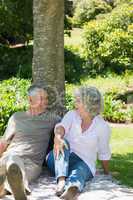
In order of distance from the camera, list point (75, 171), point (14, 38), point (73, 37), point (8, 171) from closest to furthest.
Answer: point (8, 171), point (75, 171), point (14, 38), point (73, 37)

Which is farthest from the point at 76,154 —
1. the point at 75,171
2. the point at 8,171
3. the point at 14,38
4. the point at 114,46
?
the point at 14,38

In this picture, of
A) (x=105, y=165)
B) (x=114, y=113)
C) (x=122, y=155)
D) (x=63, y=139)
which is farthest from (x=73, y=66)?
(x=63, y=139)

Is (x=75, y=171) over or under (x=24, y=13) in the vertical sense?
under

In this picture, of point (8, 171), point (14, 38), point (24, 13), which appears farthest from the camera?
point (14, 38)

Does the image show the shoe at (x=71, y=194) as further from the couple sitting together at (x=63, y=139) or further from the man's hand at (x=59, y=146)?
the man's hand at (x=59, y=146)

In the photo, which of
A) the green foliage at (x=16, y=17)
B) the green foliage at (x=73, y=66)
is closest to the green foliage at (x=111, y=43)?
the green foliage at (x=73, y=66)

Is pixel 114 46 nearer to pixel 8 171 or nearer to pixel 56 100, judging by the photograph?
pixel 56 100

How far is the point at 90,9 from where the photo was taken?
108 ft

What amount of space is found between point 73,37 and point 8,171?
87.0ft

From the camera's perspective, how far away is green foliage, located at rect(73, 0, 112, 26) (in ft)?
107

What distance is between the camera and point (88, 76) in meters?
23.1

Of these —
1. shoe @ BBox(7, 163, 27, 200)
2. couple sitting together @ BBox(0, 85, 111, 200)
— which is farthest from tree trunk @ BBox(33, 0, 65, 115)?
shoe @ BBox(7, 163, 27, 200)

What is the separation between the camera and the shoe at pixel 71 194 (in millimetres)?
6137

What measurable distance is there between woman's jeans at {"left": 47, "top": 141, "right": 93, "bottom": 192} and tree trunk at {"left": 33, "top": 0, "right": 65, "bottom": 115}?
1397mm
